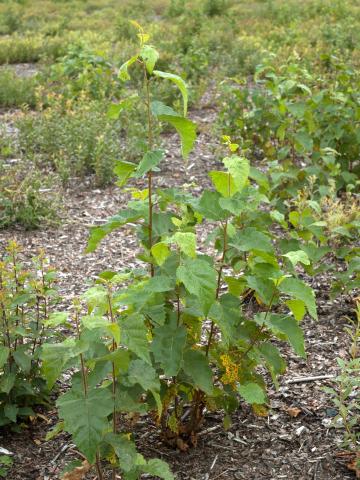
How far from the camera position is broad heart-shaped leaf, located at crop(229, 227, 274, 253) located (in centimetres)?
246

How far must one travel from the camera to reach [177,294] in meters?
2.44

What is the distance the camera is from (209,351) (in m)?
2.72

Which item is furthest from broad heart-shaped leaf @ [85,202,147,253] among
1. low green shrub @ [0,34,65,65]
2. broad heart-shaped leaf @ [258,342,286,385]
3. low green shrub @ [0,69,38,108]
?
low green shrub @ [0,34,65,65]

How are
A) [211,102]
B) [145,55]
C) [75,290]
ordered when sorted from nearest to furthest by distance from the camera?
[145,55] → [75,290] → [211,102]

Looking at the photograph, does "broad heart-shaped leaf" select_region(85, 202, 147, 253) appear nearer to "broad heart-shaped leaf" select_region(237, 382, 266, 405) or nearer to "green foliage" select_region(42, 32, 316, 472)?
"green foliage" select_region(42, 32, 316, 472)

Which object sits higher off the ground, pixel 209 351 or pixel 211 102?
pixel 209 351

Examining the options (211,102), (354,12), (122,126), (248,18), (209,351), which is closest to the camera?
(209,351)

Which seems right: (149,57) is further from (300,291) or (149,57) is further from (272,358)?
(272,358)

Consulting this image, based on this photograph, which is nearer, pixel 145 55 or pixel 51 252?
pixel 145 55

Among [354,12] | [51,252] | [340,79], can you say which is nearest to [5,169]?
[51,252]

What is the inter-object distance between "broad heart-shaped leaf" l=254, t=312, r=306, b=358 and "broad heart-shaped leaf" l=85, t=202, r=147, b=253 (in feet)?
1.90

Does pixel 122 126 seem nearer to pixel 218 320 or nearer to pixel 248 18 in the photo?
pixel 218 320

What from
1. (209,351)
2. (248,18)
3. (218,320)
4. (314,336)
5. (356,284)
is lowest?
(248,18)

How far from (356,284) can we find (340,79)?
7.92ft
